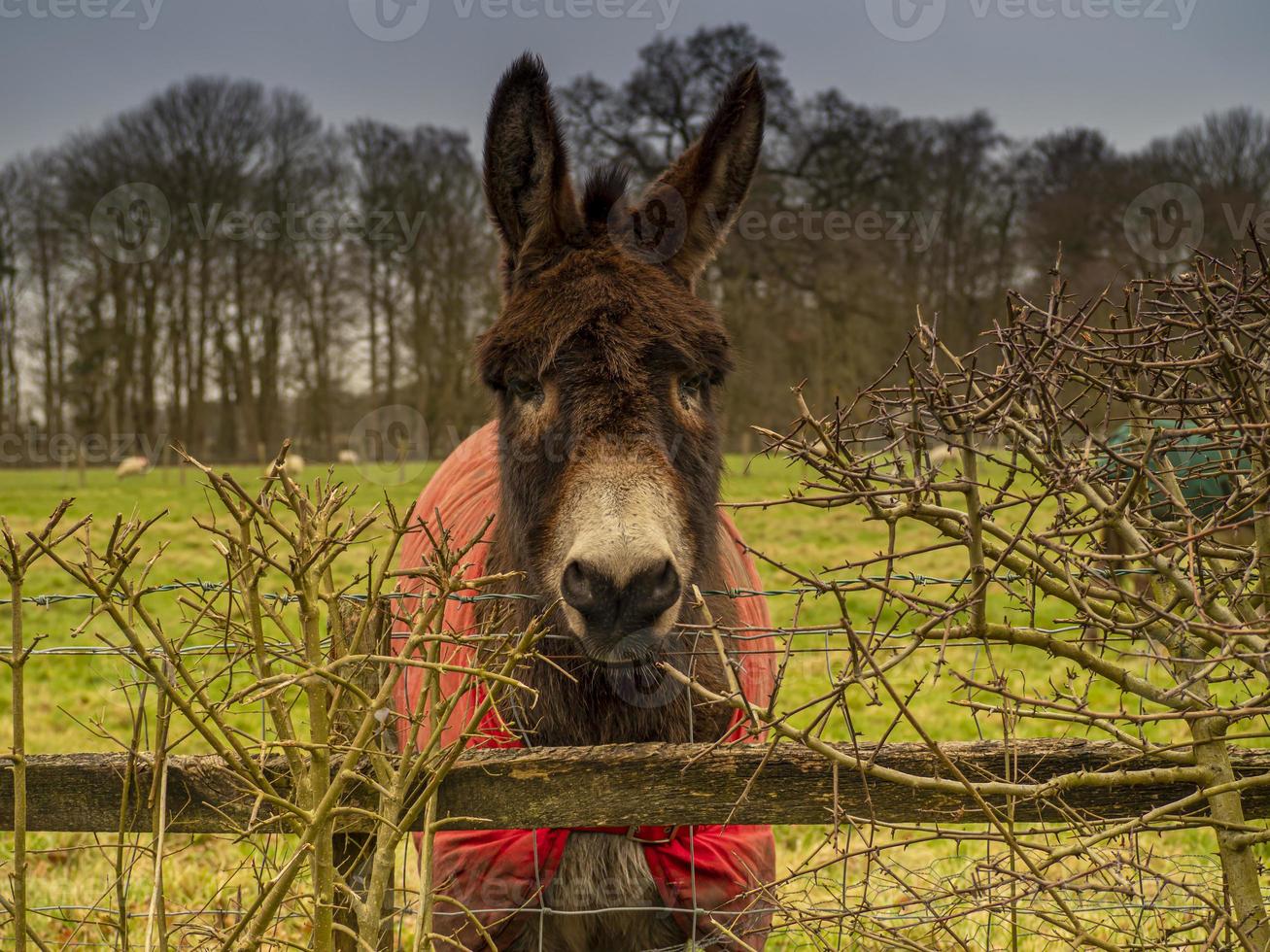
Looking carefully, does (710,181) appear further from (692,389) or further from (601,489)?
(601,489)

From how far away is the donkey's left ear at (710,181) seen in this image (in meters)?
3.26

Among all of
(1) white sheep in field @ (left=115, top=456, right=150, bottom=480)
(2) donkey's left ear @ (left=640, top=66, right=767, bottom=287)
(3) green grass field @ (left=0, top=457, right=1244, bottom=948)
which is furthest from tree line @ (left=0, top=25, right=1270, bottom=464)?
(2) donkey's left ear @ (left=640, top=66, right=767, bottom=287)

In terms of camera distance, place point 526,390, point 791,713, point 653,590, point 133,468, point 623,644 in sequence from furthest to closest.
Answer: point 133,468, point 526,390, point 623,644, point 653,590, point 791,713

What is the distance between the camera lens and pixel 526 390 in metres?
2.86

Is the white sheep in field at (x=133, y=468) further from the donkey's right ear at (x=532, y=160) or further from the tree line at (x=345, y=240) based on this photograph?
the donkey's right ear at (x=532, y=160)

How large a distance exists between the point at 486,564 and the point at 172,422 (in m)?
36.1

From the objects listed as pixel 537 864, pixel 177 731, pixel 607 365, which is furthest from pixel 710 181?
pixel 177 731

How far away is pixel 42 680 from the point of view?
25.5 feet

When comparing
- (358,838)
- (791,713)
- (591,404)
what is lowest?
(358,838)

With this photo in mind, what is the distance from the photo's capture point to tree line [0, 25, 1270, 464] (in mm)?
31312

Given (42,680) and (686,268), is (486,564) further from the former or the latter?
(42,680)

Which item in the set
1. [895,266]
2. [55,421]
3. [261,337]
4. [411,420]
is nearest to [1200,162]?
[895,266]

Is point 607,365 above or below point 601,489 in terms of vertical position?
above

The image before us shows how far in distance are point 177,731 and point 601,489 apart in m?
4.64
